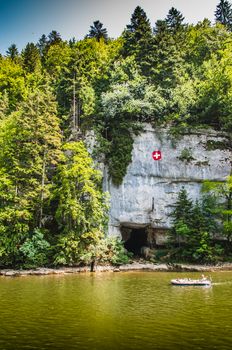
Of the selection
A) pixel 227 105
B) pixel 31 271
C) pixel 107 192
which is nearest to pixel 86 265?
pixel 31 271

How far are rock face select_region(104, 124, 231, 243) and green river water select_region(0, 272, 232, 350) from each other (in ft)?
45.2

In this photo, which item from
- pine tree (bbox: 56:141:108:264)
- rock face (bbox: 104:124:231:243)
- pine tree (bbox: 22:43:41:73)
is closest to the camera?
pine tree (bbox: 56:141:108:264)

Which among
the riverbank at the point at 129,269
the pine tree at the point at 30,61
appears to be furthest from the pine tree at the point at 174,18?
the riverbank at the point at 129,269

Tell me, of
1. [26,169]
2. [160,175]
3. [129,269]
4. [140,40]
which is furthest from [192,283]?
[140,40]

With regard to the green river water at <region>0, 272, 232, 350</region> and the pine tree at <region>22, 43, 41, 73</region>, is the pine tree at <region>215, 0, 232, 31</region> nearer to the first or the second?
the pine tree at <region>22, 43, 41, 73</region>

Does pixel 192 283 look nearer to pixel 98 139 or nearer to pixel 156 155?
pixel 156 155

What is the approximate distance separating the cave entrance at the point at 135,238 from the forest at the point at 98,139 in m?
4.61

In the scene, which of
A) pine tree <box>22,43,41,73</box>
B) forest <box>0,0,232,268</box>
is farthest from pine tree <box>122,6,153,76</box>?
pine tree <box>22,43,41,73</box>

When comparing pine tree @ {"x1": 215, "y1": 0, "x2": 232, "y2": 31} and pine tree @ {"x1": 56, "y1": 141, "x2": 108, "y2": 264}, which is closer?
pine tree @ {"x1": 56, "y1": 141, "x2": 108, "y2": 264}

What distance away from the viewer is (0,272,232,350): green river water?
13172mm

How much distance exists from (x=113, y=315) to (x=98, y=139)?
1051 inches

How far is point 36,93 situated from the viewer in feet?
134

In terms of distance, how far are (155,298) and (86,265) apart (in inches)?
605

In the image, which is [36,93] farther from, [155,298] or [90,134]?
[155,298]
